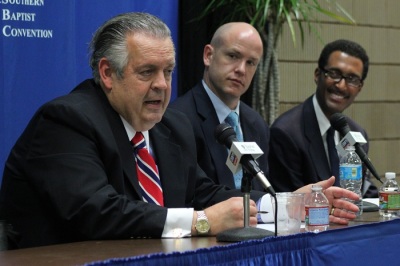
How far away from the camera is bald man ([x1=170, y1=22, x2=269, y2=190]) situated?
4.33 metres

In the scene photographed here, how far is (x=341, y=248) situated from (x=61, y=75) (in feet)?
6.56

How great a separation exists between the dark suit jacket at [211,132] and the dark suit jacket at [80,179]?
89 cm

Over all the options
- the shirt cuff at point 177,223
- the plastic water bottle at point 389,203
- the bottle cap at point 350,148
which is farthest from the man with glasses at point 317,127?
the shirt cuff at point 177,223

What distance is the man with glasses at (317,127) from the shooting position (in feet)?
15.6

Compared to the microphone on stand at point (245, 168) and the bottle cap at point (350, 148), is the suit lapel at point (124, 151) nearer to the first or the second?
the microphone on stand at point (245, 168)

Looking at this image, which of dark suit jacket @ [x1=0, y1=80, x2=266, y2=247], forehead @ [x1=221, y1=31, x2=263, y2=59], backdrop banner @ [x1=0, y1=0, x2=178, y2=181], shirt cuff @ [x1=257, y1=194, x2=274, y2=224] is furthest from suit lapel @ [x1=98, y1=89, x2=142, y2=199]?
forehead @ [x1=221, y1=31, x2=263, y2=59]

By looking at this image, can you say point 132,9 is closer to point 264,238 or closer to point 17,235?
point 17,235

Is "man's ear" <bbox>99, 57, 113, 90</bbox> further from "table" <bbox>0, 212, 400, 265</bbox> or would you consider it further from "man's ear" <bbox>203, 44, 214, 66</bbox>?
"man's ear" <bbox>203, 44, 214, 66</bbox>

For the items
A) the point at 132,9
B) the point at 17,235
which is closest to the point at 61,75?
the point at 132,9

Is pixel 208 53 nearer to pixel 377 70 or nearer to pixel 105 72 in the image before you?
pixel 105 72

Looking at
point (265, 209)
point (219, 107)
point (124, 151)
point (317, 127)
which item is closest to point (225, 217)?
point (124, 151)

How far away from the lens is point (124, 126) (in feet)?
10.8

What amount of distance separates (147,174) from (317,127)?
1.78m

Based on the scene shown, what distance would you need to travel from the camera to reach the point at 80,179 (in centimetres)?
296
